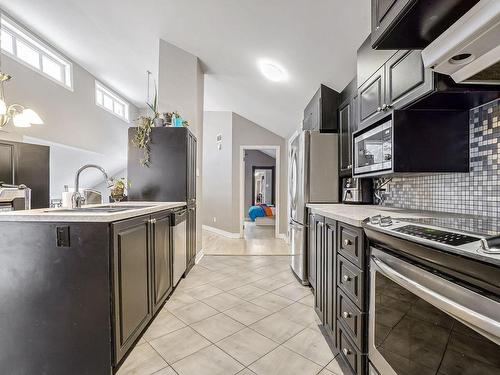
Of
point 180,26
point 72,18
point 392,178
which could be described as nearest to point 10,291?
point 392,178

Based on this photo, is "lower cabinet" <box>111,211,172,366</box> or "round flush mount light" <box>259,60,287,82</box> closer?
"lower cabinet" <box>111,211,172,366</box>

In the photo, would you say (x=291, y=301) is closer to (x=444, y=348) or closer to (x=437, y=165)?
(x=437, y=165)

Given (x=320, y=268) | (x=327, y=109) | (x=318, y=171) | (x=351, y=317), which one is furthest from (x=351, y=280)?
(x=327, y=109)

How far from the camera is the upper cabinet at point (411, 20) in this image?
107 centimetres

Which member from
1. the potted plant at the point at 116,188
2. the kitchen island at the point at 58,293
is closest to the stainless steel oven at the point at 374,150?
the kitchen island at the point at 58,293

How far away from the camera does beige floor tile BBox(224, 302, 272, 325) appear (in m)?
2.25

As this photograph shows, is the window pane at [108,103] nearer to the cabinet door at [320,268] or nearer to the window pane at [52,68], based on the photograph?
the window pane at [52,68]

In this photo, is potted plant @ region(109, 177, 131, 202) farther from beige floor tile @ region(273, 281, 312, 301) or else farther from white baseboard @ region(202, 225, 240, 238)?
white baseboard @ region(202, 225, 240, 238)

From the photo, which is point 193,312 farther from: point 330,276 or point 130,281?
point 330,276

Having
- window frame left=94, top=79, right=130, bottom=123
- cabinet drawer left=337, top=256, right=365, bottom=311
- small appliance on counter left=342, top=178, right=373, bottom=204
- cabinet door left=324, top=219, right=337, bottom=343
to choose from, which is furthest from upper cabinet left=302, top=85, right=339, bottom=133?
window frame left=94, top=79, right=130, bottom=123

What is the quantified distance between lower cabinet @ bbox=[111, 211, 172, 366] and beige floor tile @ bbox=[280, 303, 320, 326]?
114cm

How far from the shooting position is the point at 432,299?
0.82 m

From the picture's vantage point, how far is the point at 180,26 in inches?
131

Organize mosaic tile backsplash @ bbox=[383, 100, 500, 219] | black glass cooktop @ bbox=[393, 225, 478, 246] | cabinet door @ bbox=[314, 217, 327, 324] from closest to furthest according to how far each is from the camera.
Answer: black glass cooktop @ bbox=[393, 225, 478, 246] → mosaic tile backsplash @ bbox=[383, 100, 500, 219] → cabinet door @ bbox=[314, 217, 327, 324]
